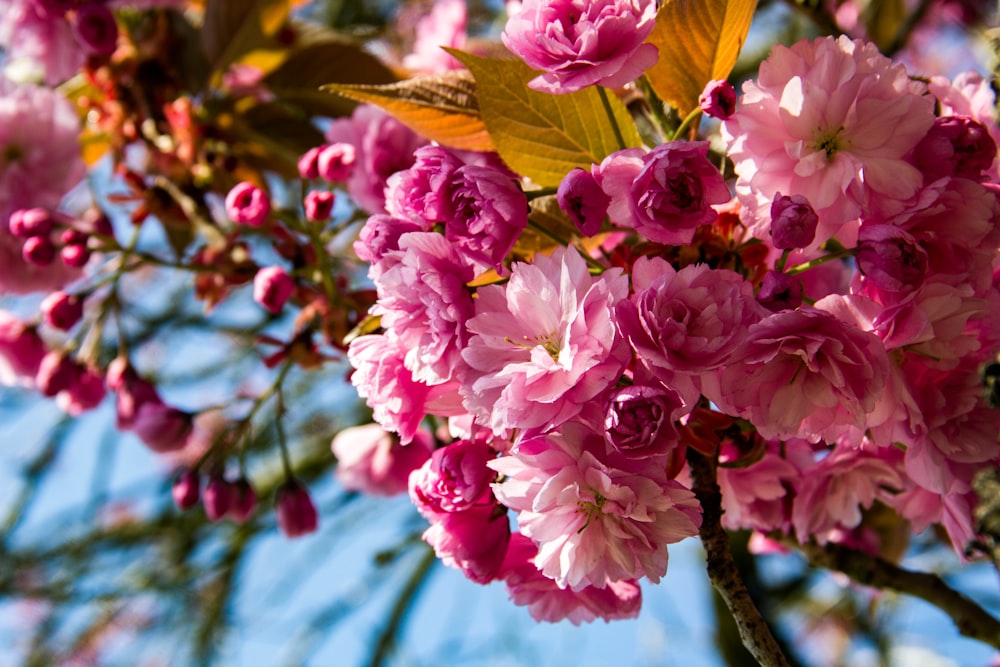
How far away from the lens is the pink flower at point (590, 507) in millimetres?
599

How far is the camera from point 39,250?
3.67ft

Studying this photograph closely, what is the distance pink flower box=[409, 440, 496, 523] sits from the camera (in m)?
0.68

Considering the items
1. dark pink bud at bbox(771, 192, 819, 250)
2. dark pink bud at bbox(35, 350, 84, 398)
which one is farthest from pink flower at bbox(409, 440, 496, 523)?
dark pink bud at bbox(35, 350, 84, 398)

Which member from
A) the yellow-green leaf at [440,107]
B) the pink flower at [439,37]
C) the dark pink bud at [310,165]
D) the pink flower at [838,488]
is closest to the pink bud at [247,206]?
the dark pink bud at [310,165]

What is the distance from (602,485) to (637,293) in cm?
13

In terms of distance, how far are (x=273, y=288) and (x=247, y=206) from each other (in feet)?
0.30

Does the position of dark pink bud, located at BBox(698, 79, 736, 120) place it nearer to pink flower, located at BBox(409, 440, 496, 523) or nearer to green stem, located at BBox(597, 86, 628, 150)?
green stem, located at BBox(597, 86, 628, 150)

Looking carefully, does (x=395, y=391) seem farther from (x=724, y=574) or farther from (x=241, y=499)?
(x=241, y=499)

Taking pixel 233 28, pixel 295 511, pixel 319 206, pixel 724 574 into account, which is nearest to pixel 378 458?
pixel 295 511

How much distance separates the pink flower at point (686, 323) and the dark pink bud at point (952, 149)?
0.16m

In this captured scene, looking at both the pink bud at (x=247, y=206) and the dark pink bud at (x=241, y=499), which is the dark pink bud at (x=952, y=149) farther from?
the dark pink bud at (x=241, y=499)

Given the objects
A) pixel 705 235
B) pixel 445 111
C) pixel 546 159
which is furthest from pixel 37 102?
pixel 705 235

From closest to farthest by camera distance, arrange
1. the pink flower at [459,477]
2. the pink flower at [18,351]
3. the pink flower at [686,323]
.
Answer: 1. the pink flower at [686,323]
2. the pink flower at [459,477]
3. the pink flower at [18,351]

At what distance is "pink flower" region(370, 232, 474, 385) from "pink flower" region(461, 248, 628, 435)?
2 centimetres
